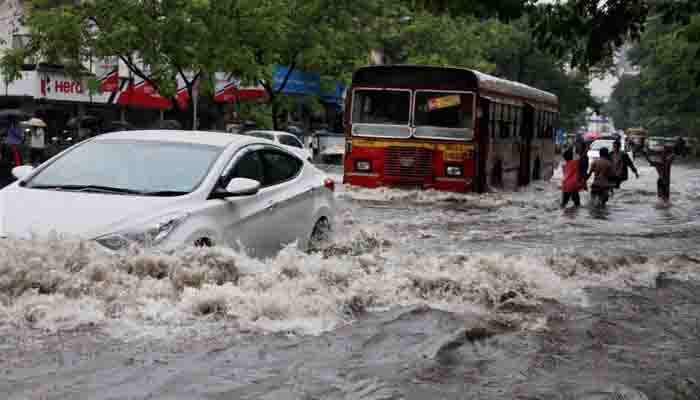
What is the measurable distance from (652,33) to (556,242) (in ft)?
191

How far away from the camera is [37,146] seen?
23.4 meters

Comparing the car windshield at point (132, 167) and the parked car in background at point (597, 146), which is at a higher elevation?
the car windshield at point (132, 167)

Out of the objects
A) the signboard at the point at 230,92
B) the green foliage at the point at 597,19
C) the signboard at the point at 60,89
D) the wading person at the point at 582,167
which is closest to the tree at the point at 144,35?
the signboard at the point at 60,89

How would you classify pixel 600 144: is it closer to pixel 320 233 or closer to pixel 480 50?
pixel 480 50

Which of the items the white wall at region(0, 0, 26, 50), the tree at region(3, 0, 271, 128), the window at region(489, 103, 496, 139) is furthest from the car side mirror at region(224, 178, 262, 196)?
the white wall at region(0, 0, 26, 50)

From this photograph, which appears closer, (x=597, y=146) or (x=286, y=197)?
(x=286, y=197)

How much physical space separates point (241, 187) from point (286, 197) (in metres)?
1.11

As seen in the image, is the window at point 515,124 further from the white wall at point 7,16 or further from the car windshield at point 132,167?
the white wall at point 7,16

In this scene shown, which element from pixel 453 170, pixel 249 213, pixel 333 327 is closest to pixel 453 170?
pixel 453 170

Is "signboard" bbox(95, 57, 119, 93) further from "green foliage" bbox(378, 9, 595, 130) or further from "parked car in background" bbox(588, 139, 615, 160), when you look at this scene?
"parked car in background" bbox(588, 139, 615, 160)

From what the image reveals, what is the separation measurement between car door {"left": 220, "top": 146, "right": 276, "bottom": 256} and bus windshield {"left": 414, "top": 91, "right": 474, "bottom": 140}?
1135 centimetres

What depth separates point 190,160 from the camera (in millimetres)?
8461

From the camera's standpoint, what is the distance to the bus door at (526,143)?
25503 mm

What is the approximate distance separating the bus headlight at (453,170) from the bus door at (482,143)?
1.49 ft
